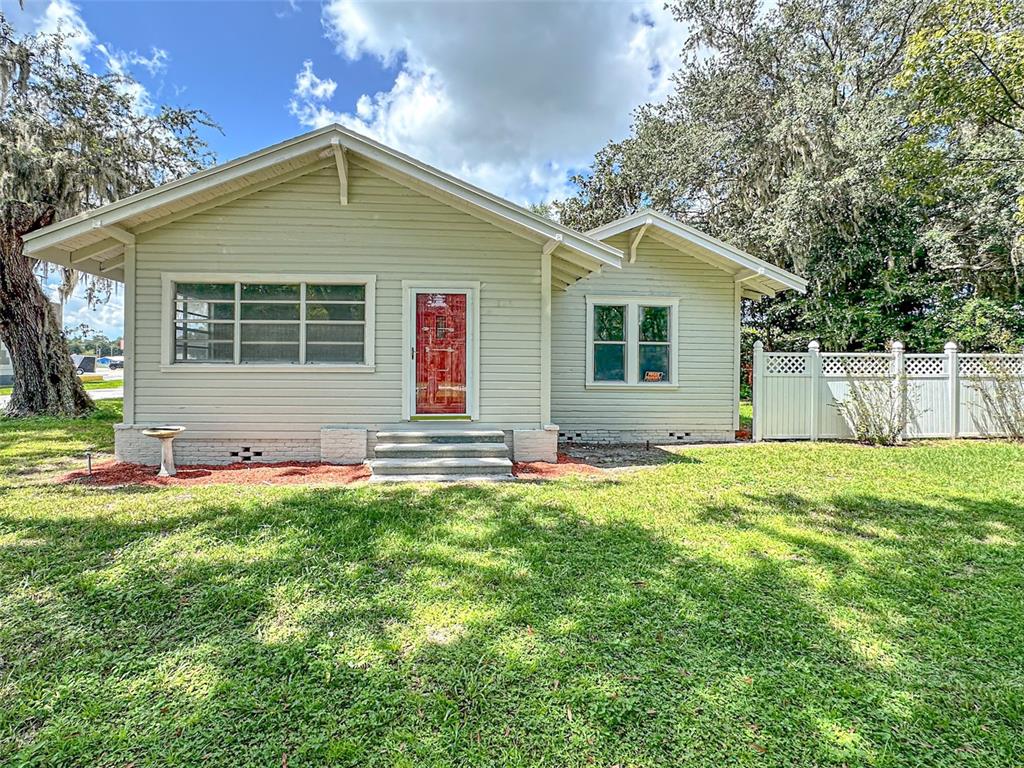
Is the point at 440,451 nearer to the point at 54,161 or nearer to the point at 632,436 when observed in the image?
the point at 632,436

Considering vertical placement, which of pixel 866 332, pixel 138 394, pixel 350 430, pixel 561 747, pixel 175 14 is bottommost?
pixel 561 747

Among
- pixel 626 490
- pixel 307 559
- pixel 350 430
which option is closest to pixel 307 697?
pixel 307 559

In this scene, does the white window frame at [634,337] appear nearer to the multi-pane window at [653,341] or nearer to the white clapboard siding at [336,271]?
the multi-pane window at [653,341]

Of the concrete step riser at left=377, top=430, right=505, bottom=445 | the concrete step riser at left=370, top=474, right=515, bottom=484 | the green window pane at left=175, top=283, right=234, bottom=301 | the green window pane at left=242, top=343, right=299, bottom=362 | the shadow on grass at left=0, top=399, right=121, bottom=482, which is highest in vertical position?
the green window pane at left=175, top=283, right=234, bottom=301

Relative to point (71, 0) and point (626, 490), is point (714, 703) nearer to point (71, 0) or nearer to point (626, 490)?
point (626, 490)

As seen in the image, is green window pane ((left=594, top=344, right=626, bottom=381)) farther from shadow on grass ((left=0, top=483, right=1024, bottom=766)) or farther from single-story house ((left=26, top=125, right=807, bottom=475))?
shadow on grass ((left=0, top=483, right=1024, bottom=766))

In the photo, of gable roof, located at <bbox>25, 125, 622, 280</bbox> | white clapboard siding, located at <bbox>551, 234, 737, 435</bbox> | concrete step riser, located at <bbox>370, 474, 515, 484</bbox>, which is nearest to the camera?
concrete step riser, located at <bbox>370, 474, 515, 484</bbox>

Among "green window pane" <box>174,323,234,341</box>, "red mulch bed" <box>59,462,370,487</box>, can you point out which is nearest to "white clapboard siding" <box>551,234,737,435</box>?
"red mulch bed" <box>59,462,370,487</box>

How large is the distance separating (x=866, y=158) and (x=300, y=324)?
12811 mm

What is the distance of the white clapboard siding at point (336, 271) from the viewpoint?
661cm

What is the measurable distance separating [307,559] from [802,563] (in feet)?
11.8

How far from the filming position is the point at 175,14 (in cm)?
905

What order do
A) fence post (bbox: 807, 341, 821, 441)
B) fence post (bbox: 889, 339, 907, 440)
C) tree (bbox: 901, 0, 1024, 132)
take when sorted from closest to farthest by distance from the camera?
1. tree (bbox: 901, 0, 1024, 132)
2. fence post (bbox: 889, 339, 907, 440)
3. fence post (bbox: 807, 341, 821, 441)

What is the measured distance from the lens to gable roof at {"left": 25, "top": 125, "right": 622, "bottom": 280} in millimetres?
5945
